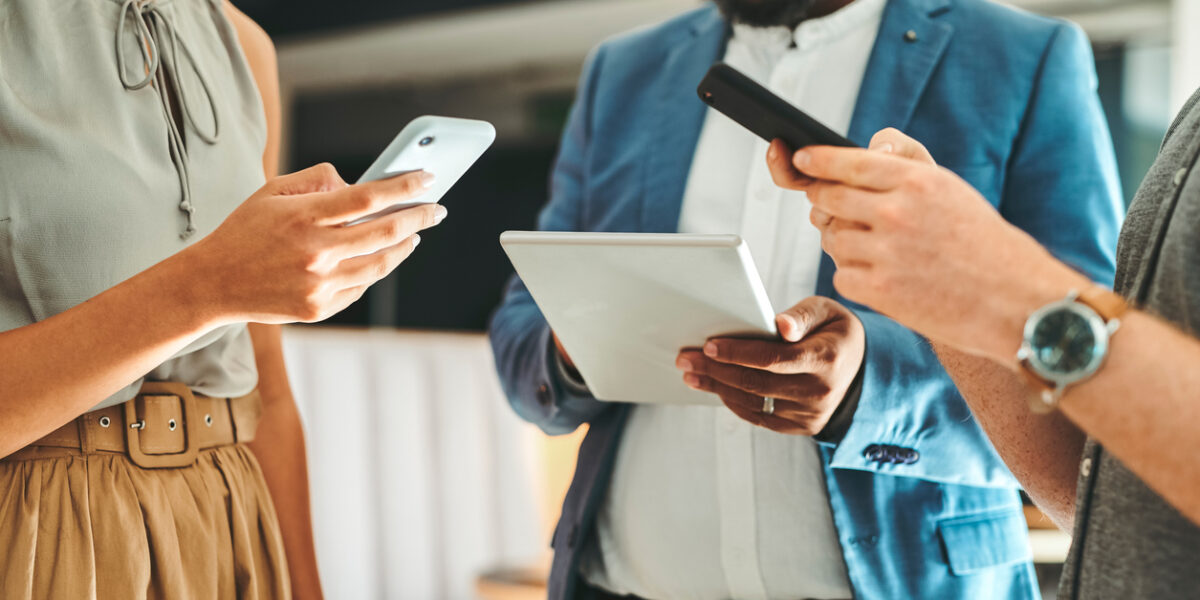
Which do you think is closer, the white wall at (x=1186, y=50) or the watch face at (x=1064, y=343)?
the watch face at (x=1064, y=343)

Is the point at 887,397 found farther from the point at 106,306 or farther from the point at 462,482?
the point at 462,482

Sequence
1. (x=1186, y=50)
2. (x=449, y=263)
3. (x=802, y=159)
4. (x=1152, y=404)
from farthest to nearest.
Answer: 1. (x=449, y=263)
2. (x=1186, y=50)
3. (x=802, y=159)
4. (x=1152, y=404)

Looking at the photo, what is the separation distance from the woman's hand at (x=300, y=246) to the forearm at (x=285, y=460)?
345 millimetres

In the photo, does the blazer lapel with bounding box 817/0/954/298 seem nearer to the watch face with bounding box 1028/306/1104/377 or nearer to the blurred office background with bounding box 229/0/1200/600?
the watch face with bounding box 1028/306/1104/377

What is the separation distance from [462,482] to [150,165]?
2.00 m

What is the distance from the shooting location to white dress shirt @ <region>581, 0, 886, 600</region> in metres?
1.08

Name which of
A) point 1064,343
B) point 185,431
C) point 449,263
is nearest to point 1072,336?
point 1064,343

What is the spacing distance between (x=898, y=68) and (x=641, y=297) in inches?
21.2

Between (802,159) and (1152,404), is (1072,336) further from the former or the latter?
(802,159)

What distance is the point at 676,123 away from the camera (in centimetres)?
129

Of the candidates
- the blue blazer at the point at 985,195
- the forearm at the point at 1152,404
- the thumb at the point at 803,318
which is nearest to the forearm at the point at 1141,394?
the forearm at the point at 1152,404

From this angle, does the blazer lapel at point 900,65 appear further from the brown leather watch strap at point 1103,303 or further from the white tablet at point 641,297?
the brown leather watch strap at point 1103,303

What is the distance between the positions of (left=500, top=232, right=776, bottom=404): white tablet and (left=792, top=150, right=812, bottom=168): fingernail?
8 centimetres

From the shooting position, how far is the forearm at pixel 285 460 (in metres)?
1.06
